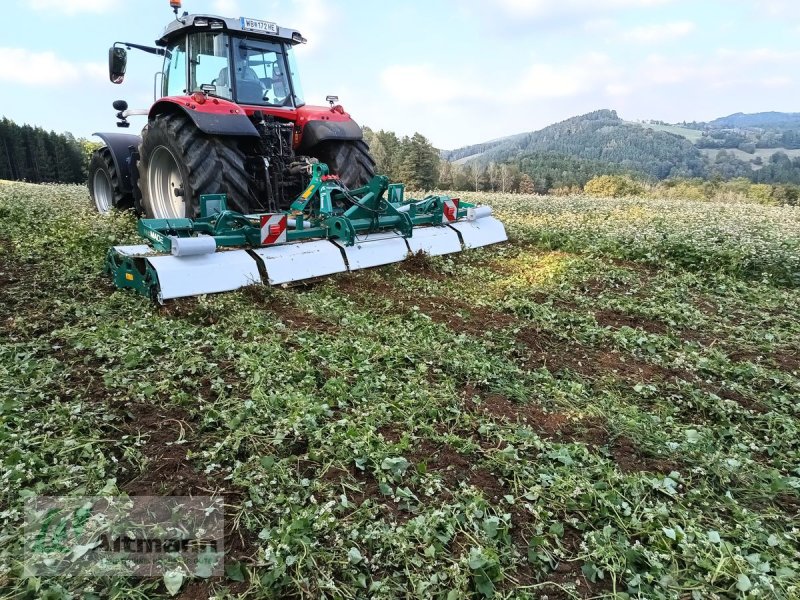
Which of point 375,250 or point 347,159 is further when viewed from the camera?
point 347,159

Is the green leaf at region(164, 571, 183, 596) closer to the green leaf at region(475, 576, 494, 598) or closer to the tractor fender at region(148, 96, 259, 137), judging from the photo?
the green leaf at region(475, 576, 494, 598)

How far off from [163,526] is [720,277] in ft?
20.6

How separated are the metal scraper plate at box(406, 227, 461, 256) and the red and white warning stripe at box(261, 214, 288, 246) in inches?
65.8

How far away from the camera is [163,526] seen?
202 cm

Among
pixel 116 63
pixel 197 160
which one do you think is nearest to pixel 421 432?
pixel 197 160

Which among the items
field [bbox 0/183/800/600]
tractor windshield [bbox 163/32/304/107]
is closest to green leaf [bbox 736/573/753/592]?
field [bbox 0/183/800/600]

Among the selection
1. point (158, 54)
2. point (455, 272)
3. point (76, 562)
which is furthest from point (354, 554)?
point (158, 54)

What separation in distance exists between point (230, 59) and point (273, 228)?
2.77 metres

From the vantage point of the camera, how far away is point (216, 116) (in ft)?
18.6

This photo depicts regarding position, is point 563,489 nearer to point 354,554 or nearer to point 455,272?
point 354,554

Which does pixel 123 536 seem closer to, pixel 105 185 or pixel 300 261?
pixel 300 261

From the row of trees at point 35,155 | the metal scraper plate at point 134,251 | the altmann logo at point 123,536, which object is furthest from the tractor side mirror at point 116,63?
the row of trees at point 35,155

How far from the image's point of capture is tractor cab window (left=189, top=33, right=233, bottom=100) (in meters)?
6.44

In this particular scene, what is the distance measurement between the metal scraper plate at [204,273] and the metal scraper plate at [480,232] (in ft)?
10.4
